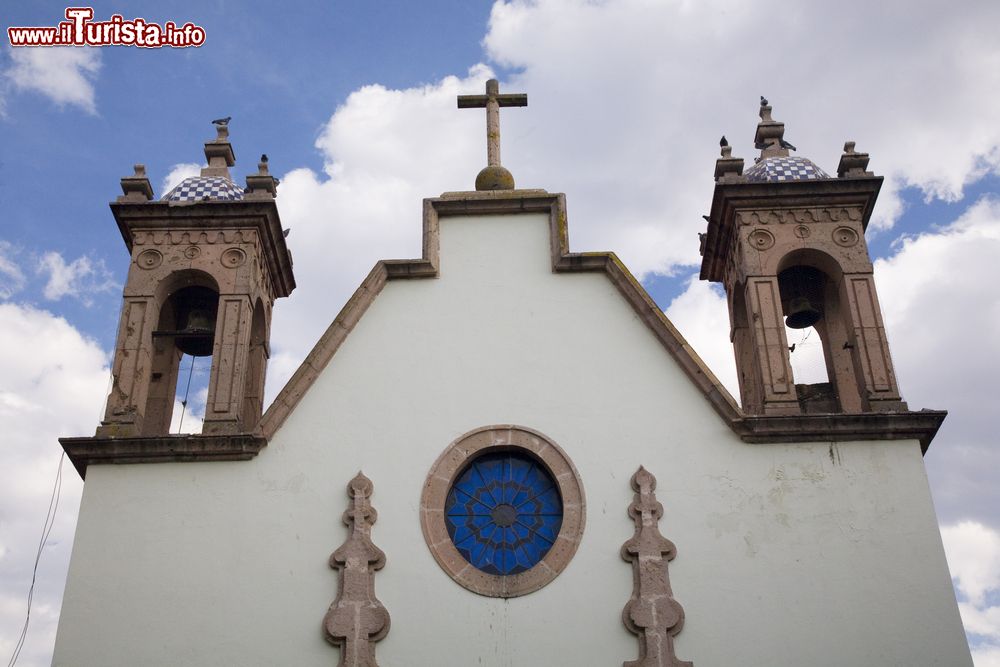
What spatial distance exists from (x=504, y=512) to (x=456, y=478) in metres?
0.73

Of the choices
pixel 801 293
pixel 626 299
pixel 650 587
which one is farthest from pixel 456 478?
pixel 801 293

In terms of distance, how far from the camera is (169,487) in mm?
14422

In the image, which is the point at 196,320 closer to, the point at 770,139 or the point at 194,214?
the point at 194,214

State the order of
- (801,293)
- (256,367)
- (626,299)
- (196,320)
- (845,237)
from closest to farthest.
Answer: (626,299) → (845,237) → (196,320) → (801,293) → (256,367)

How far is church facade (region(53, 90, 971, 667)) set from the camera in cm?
1320

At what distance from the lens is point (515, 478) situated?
14.4 m

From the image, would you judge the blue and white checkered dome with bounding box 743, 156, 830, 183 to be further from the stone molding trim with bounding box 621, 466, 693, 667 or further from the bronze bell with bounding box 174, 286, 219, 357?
the bronze bell with bounding box 174, 286, 219, 357

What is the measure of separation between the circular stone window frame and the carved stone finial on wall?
2.23ft

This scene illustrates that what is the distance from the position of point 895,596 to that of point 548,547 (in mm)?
3983

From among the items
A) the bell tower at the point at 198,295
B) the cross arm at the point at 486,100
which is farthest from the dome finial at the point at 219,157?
the cross arm at the point at 486,100

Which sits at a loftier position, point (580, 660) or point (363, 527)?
point (363, 527)

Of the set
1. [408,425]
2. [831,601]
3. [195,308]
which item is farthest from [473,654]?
[195,308]

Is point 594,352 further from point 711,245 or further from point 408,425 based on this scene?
point 711,245

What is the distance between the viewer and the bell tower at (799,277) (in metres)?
15.5
